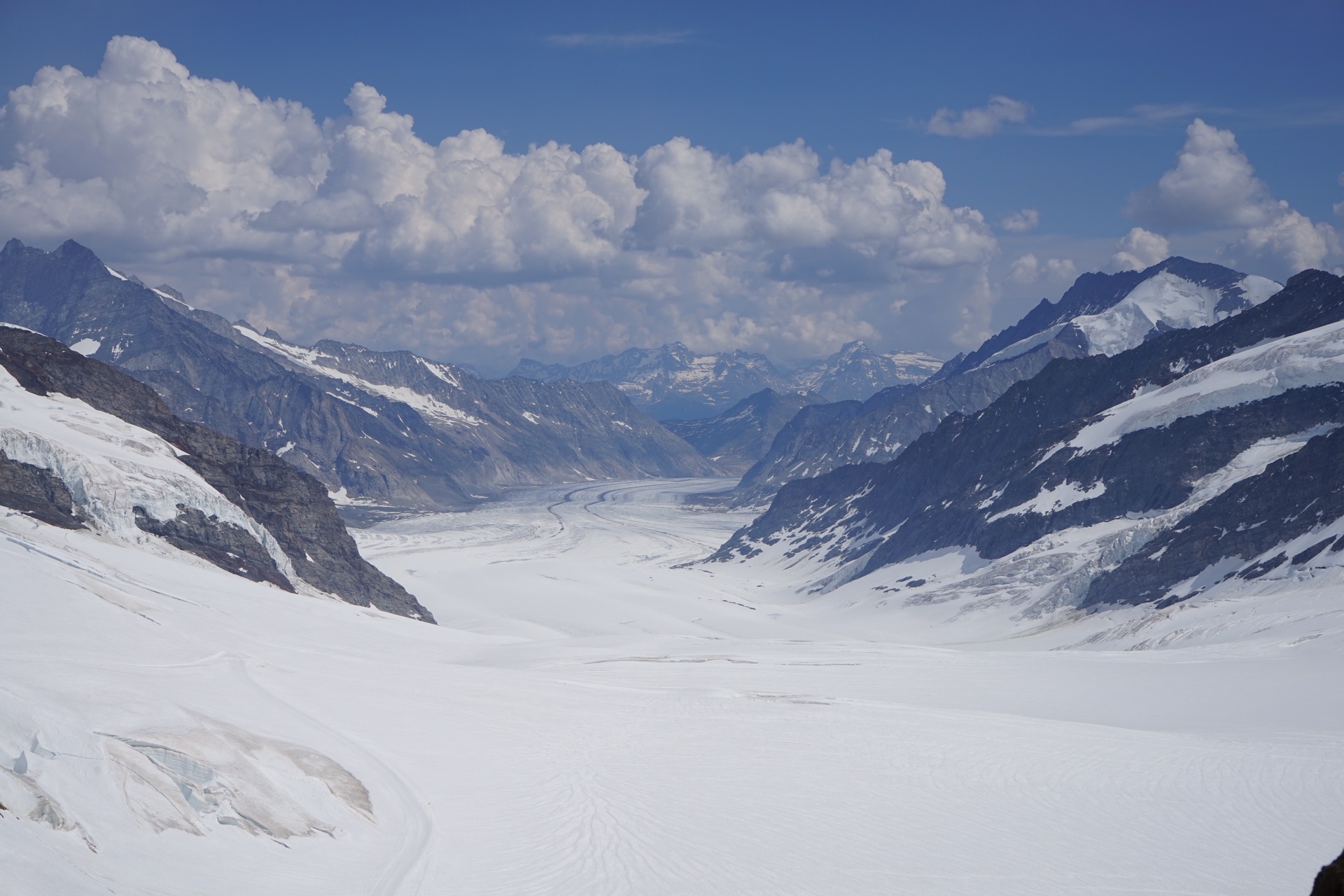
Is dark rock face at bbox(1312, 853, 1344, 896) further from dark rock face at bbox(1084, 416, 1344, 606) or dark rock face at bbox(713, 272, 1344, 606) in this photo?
dark rock face at bbox(1084, 416, 1344, 606)

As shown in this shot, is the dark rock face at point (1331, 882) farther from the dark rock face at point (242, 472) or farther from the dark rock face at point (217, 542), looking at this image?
the dark rock face at point (242, 472)

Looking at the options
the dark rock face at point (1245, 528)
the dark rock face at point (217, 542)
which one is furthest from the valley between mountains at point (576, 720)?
the dark rock face at point (1245, 528)

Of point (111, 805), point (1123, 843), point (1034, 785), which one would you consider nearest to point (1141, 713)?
point (1034, 785)

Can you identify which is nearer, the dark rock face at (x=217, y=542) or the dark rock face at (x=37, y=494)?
the dark rock face at (x=37, y=494)

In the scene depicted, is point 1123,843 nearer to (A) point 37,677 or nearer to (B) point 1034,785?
(B) point 1034,785

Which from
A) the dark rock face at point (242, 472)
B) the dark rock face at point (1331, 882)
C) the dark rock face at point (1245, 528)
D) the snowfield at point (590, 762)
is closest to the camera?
the dark rock face at point (1331, 882)

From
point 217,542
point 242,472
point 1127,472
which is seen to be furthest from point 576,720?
point 1127,472
